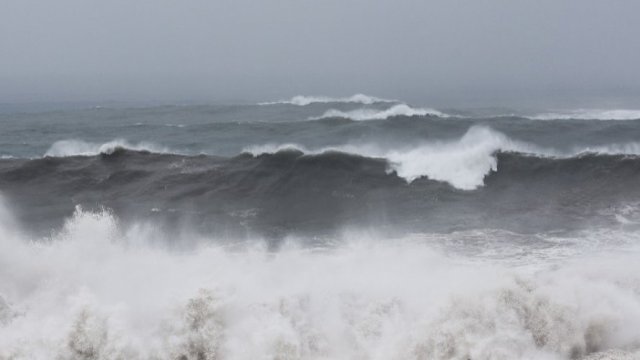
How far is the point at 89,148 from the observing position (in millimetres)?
18797

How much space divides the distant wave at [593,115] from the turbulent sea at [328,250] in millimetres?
4152

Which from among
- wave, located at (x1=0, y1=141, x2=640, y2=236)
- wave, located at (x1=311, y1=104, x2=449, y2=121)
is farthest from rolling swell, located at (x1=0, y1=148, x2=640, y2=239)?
wave, located at (x1=311, y1=104, x2=449, y2=121)

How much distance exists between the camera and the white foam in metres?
5.59

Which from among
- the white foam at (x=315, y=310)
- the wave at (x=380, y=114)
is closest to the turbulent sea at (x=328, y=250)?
the white foam at (x=315, y=310)

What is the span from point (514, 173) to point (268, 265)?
8.43 meters

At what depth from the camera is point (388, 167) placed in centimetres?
1459

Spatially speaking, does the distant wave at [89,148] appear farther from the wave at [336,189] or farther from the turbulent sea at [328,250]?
the wave at [336,189]

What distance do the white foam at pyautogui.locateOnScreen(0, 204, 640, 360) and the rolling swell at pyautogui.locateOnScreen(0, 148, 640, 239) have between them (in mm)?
2892

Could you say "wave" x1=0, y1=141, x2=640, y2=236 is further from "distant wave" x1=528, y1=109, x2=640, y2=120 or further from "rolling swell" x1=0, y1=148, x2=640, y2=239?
"distant wave" x1=528, y1=109, x2=640, y2=120

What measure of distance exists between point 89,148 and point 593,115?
70.1 feet

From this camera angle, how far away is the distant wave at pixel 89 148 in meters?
17.2

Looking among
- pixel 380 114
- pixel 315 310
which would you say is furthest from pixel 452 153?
pixel 380 114

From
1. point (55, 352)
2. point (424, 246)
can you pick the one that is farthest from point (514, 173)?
point (55, 352)

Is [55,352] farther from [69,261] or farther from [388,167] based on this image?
[388,167]
